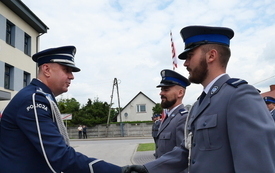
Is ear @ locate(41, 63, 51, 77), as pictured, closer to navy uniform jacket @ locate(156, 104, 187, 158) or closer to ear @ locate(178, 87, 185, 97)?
navy uniform jacket @ locate(156, 104, 187, 158)

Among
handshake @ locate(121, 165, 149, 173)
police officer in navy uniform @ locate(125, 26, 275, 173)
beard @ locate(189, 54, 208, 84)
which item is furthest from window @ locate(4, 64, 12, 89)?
beard @ locate(189, 54, 208, 84)

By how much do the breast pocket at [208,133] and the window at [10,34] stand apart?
58.4ft

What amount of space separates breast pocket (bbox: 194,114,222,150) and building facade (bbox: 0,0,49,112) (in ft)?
47.5

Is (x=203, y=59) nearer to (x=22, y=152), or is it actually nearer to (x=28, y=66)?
(x=22, y=152)

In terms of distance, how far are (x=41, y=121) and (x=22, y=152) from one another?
0.30 meters

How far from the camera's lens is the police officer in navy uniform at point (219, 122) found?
67.0 inches

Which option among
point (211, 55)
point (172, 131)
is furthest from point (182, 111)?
point (211, 55)

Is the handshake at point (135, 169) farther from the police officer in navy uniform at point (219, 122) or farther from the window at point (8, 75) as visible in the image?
the window at point (8, 75)

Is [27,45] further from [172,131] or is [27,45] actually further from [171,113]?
[172,131]

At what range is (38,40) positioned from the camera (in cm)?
2147

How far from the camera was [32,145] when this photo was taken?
91.9 inches

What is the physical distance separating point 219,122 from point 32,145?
1.48m

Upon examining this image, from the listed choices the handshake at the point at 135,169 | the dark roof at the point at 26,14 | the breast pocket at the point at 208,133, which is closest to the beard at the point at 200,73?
the breast pocket at the point at 208,133

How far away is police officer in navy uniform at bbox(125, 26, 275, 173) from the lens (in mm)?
1702
